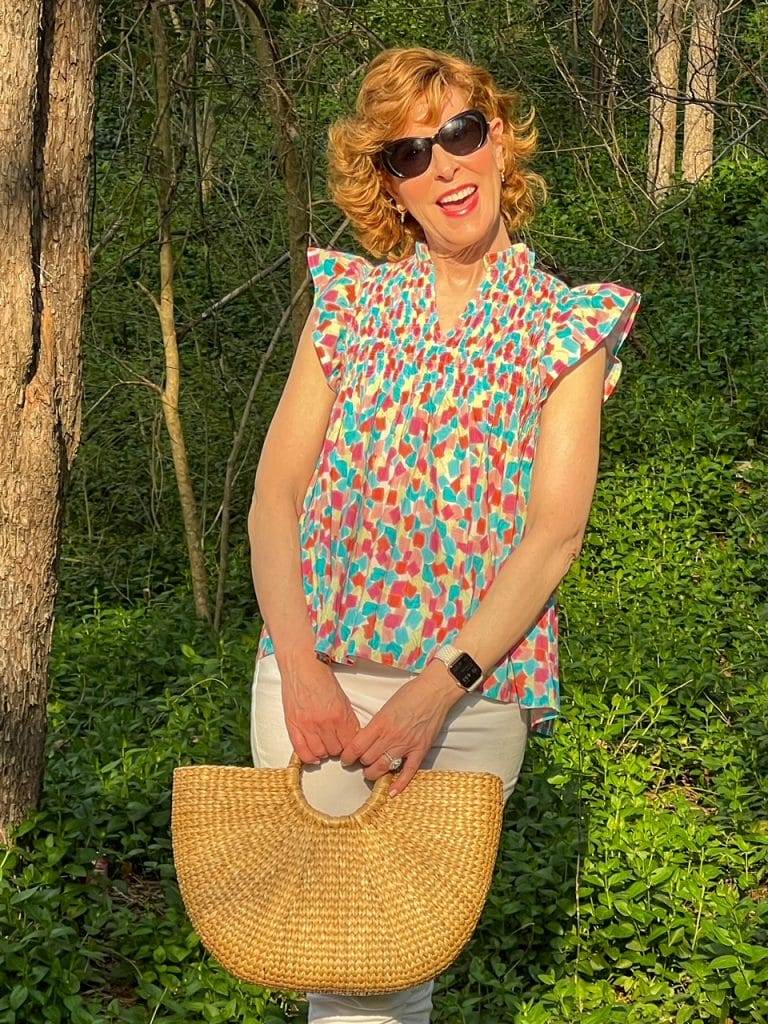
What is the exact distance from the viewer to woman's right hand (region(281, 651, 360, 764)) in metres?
2.33

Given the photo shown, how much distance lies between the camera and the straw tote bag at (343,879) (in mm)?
2154

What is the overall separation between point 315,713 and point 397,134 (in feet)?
3.29

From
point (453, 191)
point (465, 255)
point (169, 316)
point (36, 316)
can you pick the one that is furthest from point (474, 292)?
point (169, 316)

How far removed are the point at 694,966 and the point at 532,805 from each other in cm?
102

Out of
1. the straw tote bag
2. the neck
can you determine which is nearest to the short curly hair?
the neck

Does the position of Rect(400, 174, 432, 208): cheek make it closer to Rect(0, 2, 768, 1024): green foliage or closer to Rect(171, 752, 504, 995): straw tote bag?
Rect(171, 752, 504, 995): straw tote bag

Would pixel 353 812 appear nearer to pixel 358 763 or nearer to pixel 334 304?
pixel 358 763

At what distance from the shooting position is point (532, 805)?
478cm

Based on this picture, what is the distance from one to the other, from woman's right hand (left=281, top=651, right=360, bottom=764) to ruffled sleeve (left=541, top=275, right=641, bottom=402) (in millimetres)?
585

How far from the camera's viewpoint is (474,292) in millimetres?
2520

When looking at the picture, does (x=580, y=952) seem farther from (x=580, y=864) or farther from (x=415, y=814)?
(x=415, y=814)

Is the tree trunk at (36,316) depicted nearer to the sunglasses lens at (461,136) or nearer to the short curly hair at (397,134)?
the short curly hair at (397,134)

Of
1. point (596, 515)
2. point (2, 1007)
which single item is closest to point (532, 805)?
point (2, 1007)

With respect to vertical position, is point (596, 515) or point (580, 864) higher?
point (596, 515)
